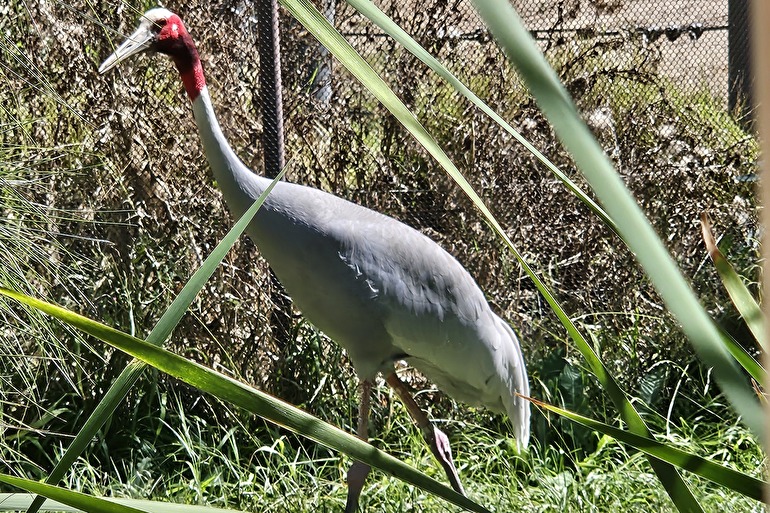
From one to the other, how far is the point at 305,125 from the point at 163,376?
113 centimetres

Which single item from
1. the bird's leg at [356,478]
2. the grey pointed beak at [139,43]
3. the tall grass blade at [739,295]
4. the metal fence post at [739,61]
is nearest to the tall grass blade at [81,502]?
the tall grass blade at [739,295]

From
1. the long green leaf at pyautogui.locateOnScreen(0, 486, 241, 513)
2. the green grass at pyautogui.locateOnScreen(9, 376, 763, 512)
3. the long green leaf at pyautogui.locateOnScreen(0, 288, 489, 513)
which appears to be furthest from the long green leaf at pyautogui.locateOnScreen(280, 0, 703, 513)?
the green grass at pyautogui.locateOnScreen(9, 376, 763, 512)

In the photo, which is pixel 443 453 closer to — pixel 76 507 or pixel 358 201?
pixel 358 201

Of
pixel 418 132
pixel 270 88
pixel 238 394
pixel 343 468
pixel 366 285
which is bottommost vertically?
pixel 343 468

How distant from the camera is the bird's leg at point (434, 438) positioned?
3.11m

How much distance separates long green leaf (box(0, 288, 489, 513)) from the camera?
648 mm

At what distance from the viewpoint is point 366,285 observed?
115 inches

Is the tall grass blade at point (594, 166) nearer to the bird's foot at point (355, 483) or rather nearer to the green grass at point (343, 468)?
the bird's foot at point (355, 483)

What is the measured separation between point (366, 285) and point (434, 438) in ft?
2.04

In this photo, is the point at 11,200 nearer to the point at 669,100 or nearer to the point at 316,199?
the point at 316,199

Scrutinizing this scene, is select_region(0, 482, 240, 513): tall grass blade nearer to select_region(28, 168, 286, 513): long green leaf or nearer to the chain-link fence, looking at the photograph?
select_region(28, 168, 286, 513): long green leaf

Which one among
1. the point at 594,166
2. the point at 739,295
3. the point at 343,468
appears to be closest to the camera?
the point at 594,166

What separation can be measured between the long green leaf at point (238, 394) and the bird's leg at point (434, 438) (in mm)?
2393

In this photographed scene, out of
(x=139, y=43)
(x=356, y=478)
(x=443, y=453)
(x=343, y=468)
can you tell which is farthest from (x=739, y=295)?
(x=343, y=468)
